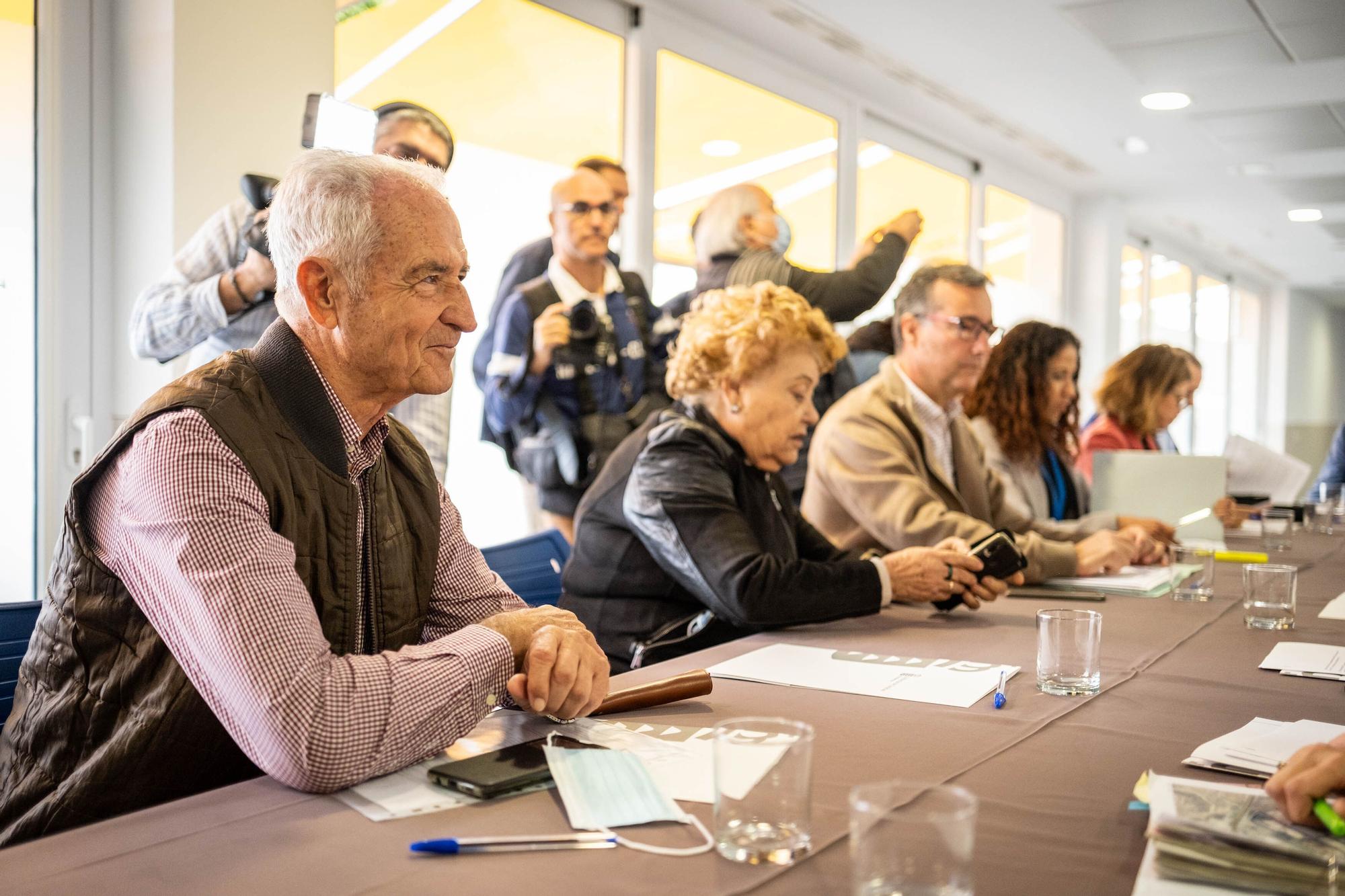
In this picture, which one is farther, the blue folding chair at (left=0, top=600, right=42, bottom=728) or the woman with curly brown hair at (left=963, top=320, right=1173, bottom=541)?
the woman with curly brown hair at (left=963, top=320, right=1173, bottom=541)

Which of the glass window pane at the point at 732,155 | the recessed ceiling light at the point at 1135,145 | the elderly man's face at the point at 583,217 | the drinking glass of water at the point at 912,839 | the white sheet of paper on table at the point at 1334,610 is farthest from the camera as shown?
the recessed ceiling light at the point at 1135,145

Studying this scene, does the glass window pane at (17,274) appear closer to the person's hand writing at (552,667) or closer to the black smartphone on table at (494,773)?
the person's hand writing at (552,667)

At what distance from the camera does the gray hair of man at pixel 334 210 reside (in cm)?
130

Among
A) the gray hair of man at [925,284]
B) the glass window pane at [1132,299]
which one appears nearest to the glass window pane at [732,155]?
the gray hair of man at [925,284]

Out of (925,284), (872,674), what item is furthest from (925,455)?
(872,674)

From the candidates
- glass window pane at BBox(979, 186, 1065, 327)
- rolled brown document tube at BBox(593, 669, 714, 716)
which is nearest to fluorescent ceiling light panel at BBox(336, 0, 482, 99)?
rolled brown document tube at BBox(593, 669, 714, 716)

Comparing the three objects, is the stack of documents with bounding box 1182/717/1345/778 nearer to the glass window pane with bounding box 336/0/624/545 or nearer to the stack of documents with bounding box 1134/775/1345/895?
the stack of documents with bounding box 1134/775/1345/895

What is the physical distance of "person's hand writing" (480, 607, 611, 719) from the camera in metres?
1.21

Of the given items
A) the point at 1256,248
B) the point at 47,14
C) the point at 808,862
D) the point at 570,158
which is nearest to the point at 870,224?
the point at 570,158

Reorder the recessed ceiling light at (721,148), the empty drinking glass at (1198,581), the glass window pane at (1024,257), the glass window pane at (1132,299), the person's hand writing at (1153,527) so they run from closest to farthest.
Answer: the empty drinking glass at (1198,581), the person's hand writing at (1153,527), the recessed ceiling light at (721,148), the glass window pane at (1024,257), the glass window pane at (1132,299)

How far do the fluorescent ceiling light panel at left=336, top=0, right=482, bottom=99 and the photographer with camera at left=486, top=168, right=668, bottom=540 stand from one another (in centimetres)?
70

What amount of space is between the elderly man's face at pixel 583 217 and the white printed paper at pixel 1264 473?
2.55 meters

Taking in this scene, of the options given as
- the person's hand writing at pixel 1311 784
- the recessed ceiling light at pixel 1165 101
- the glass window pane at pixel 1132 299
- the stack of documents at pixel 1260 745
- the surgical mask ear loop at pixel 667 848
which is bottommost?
the surgical mask ear loop at pixel 667 848

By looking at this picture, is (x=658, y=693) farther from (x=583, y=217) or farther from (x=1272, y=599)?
(x=583, y=217)
